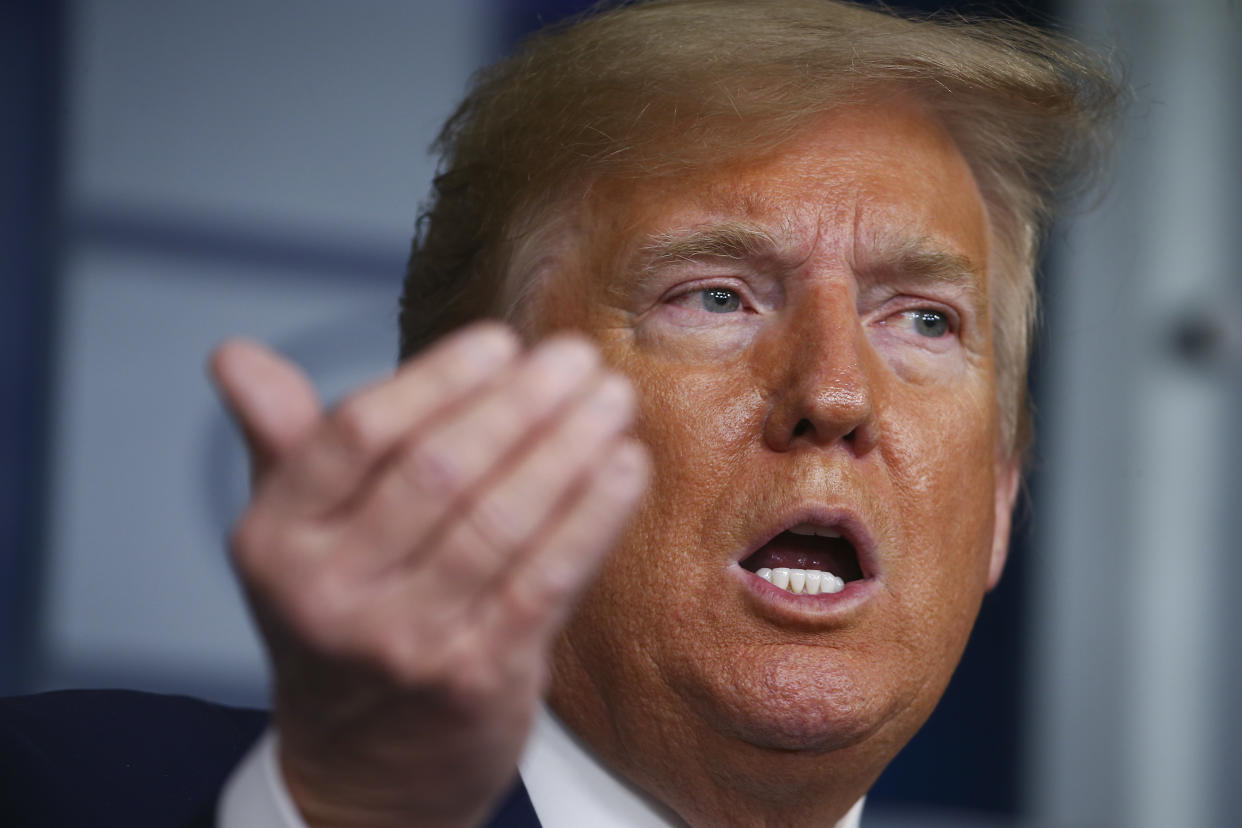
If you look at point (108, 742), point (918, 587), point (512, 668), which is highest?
point (512, 668)

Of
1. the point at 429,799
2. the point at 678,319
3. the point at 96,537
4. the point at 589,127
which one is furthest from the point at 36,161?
the point at 429,799

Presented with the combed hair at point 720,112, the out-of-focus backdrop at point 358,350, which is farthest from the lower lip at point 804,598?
the out-of-focus backdrop at point 358,350

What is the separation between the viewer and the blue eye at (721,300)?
1.42m

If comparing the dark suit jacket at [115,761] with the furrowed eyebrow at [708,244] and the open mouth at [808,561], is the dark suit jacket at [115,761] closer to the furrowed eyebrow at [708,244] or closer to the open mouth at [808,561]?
the open mouth at [808,561]

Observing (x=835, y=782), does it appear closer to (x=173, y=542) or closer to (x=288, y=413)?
(x=288, y=413)

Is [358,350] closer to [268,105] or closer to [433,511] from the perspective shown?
[268,105]

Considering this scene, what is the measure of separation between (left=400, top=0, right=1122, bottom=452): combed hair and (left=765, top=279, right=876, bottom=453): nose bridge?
19 centimetres

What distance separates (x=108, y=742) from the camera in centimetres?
131

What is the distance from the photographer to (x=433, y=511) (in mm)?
708

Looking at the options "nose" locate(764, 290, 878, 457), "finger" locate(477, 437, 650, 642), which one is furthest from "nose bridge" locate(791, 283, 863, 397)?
"finger" locate(477, 437, 650, 642)

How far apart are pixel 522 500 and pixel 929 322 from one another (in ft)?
2.96

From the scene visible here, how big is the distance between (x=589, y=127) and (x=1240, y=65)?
3.21 m

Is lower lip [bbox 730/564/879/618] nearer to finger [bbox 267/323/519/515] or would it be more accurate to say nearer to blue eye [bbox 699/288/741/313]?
blue eye [bbox 699/288/741/313]

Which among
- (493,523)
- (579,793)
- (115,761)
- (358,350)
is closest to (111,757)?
(115,761)
